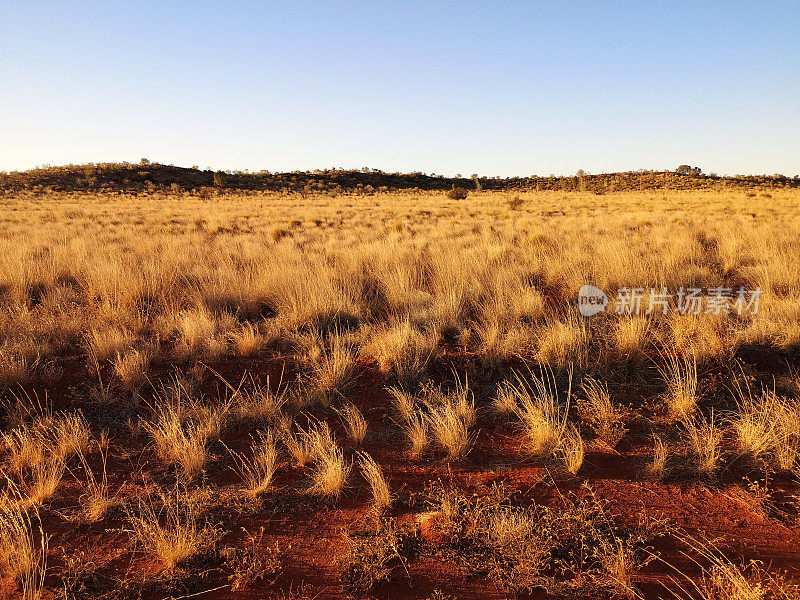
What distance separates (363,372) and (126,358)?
2144 millimetres

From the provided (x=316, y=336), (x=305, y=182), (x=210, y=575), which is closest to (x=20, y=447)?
(x=210, y=575)

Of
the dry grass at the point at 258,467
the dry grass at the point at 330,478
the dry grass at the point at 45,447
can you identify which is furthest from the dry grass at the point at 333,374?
the dry grass at the point at 45,447

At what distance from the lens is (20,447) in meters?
3.01

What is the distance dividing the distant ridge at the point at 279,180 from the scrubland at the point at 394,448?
44.5m

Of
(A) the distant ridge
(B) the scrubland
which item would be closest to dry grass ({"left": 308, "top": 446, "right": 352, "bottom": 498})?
(B) the scrubland

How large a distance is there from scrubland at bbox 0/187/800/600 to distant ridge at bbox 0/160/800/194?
44.5 meters

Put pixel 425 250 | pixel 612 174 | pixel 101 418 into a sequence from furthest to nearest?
pixel 612 174 → pixel 425 250 → pixel 101 418

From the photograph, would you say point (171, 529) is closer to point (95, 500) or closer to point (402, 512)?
point (95, 500)

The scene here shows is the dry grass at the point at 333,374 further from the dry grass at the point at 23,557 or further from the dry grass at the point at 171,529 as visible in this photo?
the dry grass at the point at 23,557

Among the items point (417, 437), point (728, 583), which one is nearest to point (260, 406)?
point (417, 437)

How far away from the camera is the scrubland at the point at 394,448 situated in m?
2.15

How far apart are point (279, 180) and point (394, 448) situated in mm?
59883

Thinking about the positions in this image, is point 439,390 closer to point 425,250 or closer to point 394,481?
point 394,481

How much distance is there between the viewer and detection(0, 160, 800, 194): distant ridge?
46312 mm
